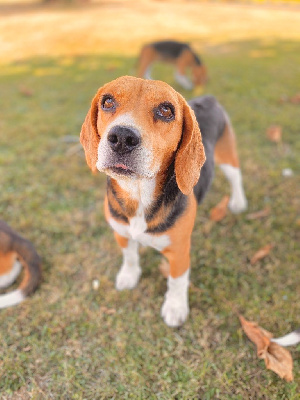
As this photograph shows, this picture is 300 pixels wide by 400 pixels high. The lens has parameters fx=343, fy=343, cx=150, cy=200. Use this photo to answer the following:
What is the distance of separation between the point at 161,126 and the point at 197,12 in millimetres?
18513

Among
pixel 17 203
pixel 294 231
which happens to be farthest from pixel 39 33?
pixel 294 231

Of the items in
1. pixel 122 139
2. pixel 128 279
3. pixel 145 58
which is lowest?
pixel 128 279

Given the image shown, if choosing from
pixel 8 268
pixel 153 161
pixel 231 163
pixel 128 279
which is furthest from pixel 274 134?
pixel 8 268

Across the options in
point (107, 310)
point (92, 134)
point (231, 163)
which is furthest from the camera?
point (231, 163)

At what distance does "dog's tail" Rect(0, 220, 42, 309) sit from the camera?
9.55 feet

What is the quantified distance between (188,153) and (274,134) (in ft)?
12.2

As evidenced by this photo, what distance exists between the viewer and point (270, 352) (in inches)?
102

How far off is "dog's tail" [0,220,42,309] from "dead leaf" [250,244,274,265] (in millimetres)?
2053

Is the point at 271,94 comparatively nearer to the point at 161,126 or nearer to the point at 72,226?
the point at 72,226

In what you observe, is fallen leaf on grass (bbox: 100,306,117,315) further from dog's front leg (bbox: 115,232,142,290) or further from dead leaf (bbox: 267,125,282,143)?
dead leaf (bbox: 267,125,282,143)

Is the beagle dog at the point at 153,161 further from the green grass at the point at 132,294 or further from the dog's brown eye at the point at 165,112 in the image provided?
the green grass at the point at 132,294

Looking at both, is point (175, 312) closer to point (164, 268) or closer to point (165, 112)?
point (164, 268)

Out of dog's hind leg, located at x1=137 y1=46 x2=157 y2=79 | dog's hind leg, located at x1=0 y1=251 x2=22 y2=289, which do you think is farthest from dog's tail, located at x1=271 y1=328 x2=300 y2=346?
dog's hind leg, located at x1=137 y1=46 x2=157 y2=79

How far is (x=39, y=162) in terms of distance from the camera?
488 cm
